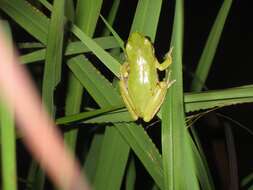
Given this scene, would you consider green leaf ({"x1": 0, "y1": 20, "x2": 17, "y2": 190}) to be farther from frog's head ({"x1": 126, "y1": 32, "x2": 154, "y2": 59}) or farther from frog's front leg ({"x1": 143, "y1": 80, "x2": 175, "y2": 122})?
frog's head ({"x1": 126, "y1": 32, "x2": 154, "y2": 59})

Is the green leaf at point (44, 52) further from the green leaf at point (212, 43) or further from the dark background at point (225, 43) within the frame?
the dark background at point (225, 43)

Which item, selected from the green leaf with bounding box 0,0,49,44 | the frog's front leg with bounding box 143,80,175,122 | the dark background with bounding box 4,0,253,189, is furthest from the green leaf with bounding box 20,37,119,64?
the dark background with bounding box 4,0,253,189

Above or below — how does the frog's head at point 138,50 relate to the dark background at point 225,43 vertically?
below

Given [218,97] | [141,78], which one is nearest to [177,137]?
[218,97]

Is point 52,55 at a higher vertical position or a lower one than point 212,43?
lower

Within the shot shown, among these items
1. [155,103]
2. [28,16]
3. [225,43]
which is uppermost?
[225,43]

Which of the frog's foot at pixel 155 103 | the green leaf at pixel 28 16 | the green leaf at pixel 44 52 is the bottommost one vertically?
the frog's foot at pixel 155 103

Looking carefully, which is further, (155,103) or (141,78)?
(141,78)

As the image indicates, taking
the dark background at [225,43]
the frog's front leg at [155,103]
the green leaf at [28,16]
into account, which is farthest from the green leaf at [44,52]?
the dark background at [225,43]

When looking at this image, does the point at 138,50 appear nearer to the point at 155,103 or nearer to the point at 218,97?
the point at 155,103

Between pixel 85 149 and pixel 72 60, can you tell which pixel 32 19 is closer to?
pixel 72 60

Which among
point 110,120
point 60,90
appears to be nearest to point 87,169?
point 60,90
